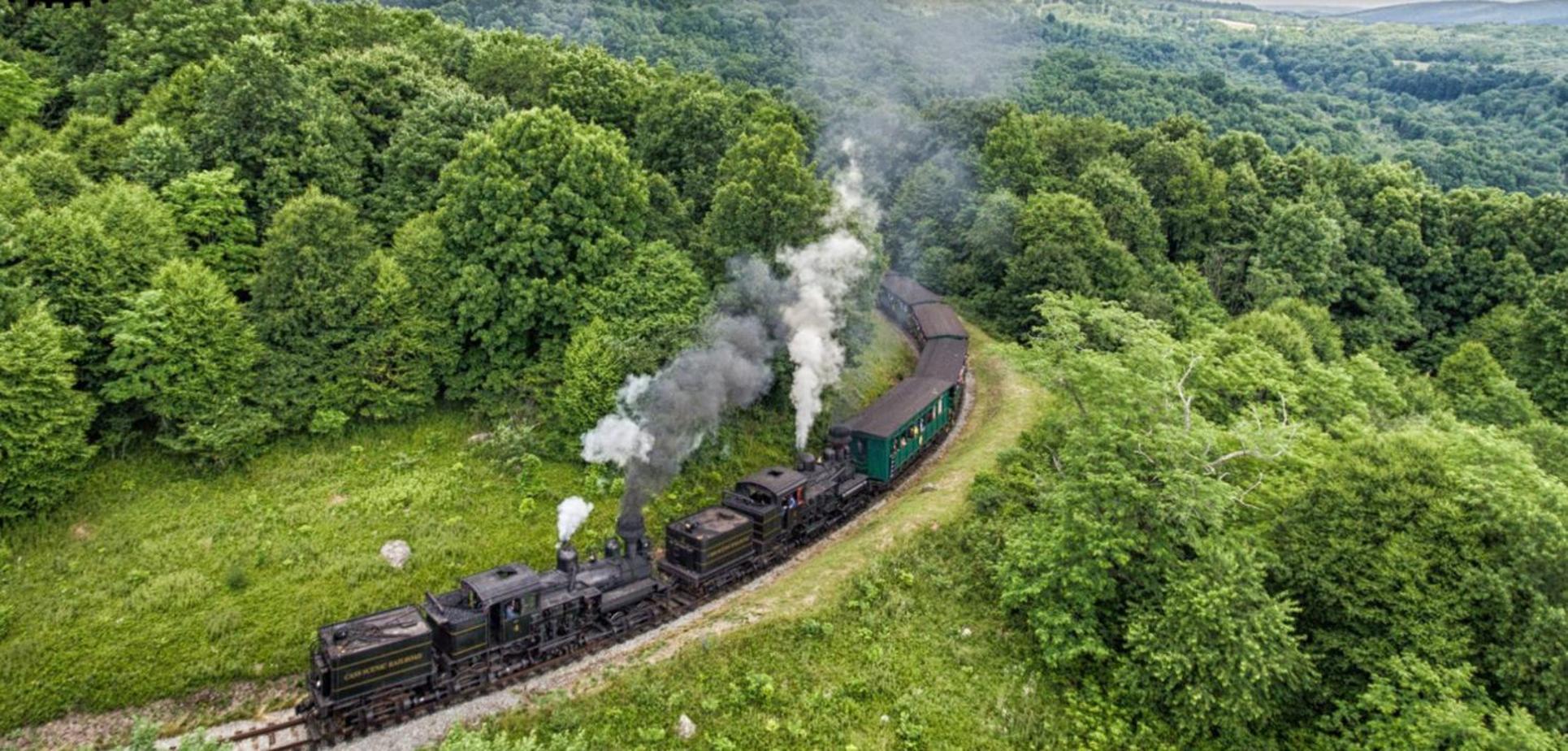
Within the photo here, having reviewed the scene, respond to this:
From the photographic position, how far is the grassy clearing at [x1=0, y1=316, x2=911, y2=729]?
2056 cm

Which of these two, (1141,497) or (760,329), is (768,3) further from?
(1141,497)

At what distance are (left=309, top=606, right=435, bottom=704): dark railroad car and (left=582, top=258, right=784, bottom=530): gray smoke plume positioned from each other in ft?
19.5

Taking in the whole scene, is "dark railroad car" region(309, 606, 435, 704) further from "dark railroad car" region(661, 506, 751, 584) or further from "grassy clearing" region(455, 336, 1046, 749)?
"dark railroad car" region(661, 506, 751, 584)

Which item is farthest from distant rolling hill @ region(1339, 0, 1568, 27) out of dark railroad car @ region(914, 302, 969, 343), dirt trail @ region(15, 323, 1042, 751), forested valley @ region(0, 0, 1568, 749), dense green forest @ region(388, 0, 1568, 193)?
dirt trail @ region(15, 323, 1042, 751)

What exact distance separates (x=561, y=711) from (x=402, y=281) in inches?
677

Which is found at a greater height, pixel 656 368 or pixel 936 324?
pixel 656 368

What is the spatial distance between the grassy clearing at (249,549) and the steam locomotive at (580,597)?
2.91 metres

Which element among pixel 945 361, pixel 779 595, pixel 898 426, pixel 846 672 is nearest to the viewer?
pixel 846 672

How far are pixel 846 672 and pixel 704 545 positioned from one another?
503cm

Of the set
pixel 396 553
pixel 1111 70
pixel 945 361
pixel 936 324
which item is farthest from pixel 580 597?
pixel 1111 70

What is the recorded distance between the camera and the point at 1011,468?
29.8 meters

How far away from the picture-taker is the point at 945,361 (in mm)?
38750

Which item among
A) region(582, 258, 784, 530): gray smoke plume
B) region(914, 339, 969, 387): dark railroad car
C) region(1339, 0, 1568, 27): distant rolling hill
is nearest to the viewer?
A: region(582, 258, 784, 530): gray smoke plume

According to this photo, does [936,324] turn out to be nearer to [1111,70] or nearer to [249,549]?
[249,549]
